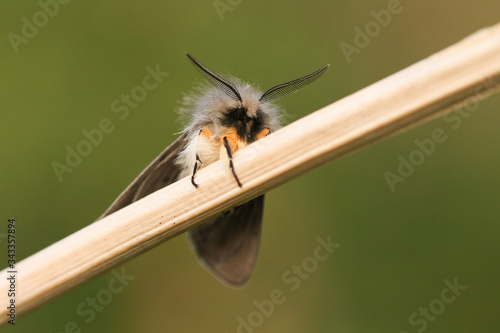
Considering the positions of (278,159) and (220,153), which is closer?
(278,159)

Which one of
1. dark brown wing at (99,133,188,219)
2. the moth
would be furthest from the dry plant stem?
dark brown wing at (99,133,188,219)

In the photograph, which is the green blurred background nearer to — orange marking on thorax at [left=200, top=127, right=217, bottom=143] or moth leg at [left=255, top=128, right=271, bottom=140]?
orange marking on thorax at [left=200, top=127, right=217, bottom=143]

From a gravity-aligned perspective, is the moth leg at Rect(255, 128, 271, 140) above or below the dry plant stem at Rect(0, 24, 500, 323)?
above

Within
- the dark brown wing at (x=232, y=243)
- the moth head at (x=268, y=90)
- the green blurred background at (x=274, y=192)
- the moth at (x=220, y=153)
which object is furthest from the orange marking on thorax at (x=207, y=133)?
the green blurred background at (x=274, y=192)

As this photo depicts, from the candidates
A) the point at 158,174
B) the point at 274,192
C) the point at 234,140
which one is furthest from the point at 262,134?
the point at 274,192

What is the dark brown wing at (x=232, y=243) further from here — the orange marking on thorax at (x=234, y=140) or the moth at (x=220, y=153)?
the orange marking on thorax at (x=234, y=140)

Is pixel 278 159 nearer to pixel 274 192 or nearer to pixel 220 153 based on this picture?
pixel 220 153

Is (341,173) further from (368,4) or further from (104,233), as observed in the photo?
(104,233)
